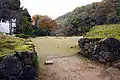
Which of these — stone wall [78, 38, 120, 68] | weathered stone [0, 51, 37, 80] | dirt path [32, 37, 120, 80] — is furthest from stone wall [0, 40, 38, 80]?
stone wall [78, 38, 120, 68]

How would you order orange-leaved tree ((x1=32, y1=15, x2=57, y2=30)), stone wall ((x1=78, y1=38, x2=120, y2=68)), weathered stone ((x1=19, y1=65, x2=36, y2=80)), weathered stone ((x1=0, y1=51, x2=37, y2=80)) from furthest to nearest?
orange-leaved tree ((x1=32, y1=15, x2=57, y2=30))
stone wall ((x1=78, y1=38, x2=120, y2=68))
weathered stone ((x1=19, y1=65, x2=36, y2=80))
weathered stone ((x1=0, y1=51, x2=37, y2=80))

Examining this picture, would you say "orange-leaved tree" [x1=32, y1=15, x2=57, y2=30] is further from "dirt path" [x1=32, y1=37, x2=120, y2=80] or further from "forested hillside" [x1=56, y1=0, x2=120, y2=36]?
"dirt path" [x1=32, y1=37, x2=120, y2=80]

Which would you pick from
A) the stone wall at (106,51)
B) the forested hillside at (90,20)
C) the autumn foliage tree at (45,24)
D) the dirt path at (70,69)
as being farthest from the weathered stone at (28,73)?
the autumn foliage tree at (45,24)

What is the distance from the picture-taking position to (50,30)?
24875mm

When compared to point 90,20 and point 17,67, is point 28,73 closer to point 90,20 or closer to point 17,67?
point 17,67

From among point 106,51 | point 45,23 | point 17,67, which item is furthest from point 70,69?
point 45,23

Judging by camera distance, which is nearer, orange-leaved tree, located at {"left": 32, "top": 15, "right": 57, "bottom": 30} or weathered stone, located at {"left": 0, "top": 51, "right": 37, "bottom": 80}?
weathered stone, located at {"left": 0, "top": 51, "right": 37, "bottom": 80}

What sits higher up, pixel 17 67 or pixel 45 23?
pixel 45 23

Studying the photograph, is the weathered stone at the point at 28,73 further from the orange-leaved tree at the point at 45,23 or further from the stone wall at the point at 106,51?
the orange-leaved tree at the point at 45,23

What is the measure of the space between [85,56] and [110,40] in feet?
5.38

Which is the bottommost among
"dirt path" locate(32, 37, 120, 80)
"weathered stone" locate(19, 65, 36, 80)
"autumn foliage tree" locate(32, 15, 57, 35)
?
"dirt path" locate(32, 37, 120, 80)

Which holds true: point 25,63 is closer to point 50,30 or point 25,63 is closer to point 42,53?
point 42,53

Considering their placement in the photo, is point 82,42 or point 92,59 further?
point 82,42

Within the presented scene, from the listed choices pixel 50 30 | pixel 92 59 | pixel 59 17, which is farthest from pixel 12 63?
pixel 59 17
